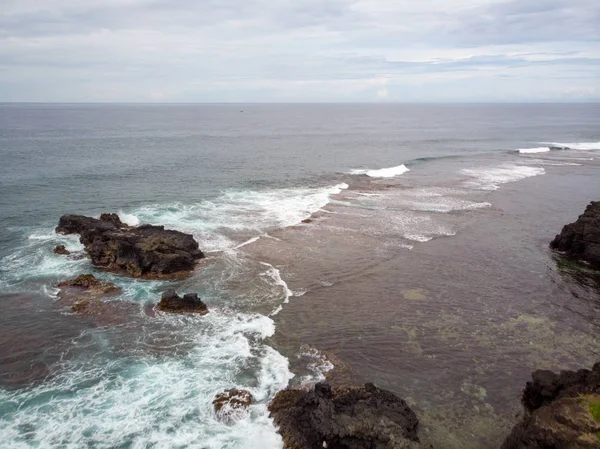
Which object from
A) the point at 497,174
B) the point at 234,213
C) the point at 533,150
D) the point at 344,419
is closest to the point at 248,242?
the point at 234,213

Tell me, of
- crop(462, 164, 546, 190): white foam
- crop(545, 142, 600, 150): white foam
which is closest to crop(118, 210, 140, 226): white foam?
crop(462, 164, 546, 190): white foam

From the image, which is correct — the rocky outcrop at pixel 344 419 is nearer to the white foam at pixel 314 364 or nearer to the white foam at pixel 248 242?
the white foam at pixel 314 364

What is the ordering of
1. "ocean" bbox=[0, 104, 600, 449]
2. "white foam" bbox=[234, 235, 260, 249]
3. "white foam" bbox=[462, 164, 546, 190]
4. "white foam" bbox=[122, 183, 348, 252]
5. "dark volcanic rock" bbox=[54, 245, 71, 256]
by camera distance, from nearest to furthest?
"ocean" bbox=[0, 104, 600, 449], "dark volcanic rock" bbox=[54, 245, 71, 256], "white foam" bbox=[234, 235, 260, 249], "white foam" bbox=[122, 183, 348, 252], "white foam" bbox=[462, 164, 546, 190]

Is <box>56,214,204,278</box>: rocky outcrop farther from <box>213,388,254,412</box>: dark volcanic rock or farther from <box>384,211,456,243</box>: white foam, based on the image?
<box>384,211,456,243</box>: white foam

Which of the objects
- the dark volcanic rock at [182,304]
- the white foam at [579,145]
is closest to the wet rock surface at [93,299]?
the dark volcanic rock at [182,304]

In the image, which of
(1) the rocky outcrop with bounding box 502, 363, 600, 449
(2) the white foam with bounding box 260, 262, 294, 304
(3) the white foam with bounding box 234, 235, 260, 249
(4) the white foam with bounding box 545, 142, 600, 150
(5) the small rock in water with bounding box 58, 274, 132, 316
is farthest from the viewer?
(4) the white foam with bounding box 545, 142, 600, 150

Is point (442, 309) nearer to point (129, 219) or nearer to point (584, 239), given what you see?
point (584, 239)
